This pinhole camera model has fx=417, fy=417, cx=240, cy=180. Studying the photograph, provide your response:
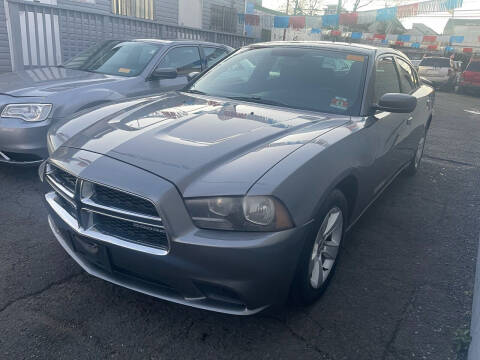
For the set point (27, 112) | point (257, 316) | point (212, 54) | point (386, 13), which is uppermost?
point (386, 13)

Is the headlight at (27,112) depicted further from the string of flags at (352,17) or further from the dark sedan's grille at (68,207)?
the string of flags at (352,17)

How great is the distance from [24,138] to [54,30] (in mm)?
6073

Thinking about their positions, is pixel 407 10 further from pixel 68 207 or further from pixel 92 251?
pixel 92 251

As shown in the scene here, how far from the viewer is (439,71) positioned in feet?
66.0

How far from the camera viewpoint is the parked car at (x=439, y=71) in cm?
2005

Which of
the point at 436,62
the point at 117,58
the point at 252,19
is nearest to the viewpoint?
the point at 117,58

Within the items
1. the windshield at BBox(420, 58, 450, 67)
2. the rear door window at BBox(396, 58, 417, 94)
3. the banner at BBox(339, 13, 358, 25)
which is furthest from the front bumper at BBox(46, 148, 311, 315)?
the windshield at BBox(420, 58, 450, 67)

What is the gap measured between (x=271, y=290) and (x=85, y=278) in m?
1.33

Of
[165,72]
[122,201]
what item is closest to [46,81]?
[165,72]

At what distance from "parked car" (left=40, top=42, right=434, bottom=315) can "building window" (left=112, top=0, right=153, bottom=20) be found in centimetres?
1097

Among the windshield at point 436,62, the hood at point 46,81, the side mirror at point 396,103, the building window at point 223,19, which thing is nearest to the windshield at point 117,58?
the hood at point 46,81

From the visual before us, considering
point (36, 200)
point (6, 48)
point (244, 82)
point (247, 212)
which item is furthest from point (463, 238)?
point (6, 48)

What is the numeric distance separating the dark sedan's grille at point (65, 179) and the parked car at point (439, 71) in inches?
818

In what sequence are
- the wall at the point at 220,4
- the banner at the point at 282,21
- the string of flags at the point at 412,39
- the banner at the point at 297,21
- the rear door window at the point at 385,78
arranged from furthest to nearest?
the string of flags at the point at 412,39
the banner at the point at 297,21
the banner at the point at 282,21
the wall at the point at 220,4
the rear door window at the point at 385,78
